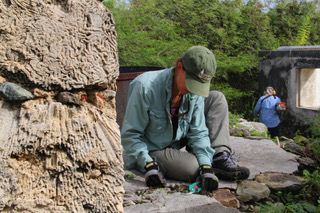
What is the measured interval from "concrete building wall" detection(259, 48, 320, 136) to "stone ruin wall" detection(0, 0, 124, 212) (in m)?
8.30

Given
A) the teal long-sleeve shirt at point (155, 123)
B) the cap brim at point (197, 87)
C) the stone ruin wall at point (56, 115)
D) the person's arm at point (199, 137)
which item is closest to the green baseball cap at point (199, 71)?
the cap brim at point (197, 87)

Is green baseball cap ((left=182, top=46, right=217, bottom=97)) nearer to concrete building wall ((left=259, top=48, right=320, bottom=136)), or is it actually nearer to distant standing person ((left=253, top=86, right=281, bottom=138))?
distant standing person ((left=253, top=86, right=281, bottom=138))

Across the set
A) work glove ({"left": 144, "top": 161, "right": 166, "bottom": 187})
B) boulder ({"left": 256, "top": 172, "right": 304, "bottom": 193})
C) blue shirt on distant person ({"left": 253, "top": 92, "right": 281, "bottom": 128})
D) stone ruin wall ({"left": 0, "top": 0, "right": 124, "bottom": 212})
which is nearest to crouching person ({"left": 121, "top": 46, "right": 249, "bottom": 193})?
work glove ({"left": 144, "top": 161, "right": 166, "bottom": 187})

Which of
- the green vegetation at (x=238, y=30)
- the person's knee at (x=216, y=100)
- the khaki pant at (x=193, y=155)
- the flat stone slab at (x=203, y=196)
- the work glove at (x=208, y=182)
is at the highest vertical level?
the green vegetation at (x=238, y=30)

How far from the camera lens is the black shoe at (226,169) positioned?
326 centimetres

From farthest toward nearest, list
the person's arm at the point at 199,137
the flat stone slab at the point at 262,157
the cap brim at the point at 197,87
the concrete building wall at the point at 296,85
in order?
the concrete building wall at the point at 296,85
the flat stone slab at the point at 262,157
the person's arm at the point at 199,137
the cap brim at the point at 197,87

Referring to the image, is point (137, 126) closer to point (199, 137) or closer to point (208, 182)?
point (199, 137)

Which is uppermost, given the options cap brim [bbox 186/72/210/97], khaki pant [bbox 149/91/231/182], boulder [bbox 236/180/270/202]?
cap brim [bbox 186/72/210/97]

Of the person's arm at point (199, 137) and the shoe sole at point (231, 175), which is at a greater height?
the person's arm at point (199, 137)

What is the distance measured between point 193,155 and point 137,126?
0.60m

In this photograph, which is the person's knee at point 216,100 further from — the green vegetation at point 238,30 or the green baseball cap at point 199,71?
the green vegetation at point 238,30

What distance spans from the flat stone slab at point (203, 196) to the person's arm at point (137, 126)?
226mm

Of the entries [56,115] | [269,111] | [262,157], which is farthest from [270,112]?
[56,115]

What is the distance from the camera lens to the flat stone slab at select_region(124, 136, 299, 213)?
8.45 feet
